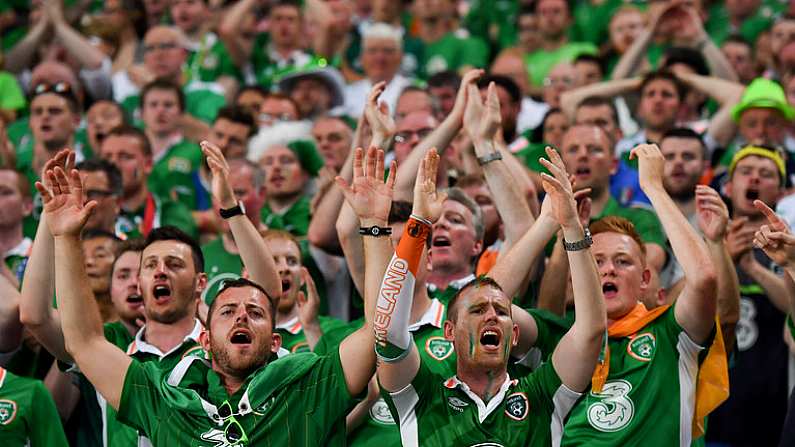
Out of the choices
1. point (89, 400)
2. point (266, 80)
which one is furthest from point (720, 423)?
point (266, 80)

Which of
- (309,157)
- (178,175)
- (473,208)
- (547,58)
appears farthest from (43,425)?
(547,58)

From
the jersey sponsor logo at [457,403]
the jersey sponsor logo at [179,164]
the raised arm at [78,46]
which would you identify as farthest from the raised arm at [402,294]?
the raised arm at [78,46]

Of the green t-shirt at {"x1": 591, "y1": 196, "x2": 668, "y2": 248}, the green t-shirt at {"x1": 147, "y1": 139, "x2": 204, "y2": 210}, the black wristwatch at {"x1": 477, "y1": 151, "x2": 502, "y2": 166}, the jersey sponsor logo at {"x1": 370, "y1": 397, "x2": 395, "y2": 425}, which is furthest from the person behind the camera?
the green t-shirt at {"x1": 147, "y1": 139, "x2": 204, "y2": 210}

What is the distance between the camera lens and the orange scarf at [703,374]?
22.7 ft

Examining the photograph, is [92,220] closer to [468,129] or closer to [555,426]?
[468,129]

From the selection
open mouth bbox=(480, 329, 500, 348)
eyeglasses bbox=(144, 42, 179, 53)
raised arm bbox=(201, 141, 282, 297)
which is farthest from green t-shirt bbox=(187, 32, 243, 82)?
open mouth bbox=(480, 329, 500, 348)

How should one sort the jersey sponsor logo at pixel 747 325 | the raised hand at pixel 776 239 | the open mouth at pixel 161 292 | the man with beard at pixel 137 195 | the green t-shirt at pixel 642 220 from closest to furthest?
1. the raised hand at pixel 776 239
2. the open mouth at pixel 161 292
3. the green t-shirt at pixel 642 220
4. the jersey sponsor logo at pixel 747 325
5. the man with beard at pixel 137 195

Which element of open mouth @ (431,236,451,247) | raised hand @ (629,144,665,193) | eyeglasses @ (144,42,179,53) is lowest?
open mouth @ (431,236,451,247)

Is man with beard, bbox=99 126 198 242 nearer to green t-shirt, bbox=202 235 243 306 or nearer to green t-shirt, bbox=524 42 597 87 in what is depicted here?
green t-shirt, bbox=202 235 243 306

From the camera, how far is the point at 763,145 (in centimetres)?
913

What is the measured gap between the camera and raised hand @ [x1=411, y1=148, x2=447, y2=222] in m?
6.27

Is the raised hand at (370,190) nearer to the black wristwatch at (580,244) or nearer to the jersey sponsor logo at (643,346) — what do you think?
the black wristwatch at (580,244)

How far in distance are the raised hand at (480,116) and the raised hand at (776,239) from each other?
68.5 inches

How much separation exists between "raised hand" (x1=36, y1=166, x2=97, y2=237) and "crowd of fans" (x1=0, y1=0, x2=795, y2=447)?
12 mm
